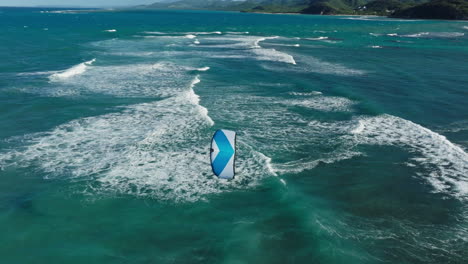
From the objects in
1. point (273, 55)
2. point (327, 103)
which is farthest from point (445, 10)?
point (327, 103)

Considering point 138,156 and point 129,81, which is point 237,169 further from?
point 129,81

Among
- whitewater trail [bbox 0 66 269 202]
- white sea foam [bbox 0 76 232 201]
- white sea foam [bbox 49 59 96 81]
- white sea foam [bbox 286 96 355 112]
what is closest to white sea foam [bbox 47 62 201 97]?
white sea foam [bbox 49 59 96 81]

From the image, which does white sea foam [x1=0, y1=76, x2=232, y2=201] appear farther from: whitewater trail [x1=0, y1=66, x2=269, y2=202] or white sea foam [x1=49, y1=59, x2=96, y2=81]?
white sea foam [x1=49, y1=59, x2=96, y2=81]

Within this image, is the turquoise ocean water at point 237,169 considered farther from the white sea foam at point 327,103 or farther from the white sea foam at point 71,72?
the white sea foam at point 71,72

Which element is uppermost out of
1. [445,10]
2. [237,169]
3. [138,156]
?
[445,10]

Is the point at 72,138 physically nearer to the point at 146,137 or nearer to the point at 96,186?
the point at 146,137

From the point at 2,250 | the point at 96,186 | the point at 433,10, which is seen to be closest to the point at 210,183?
the point at 96,186
